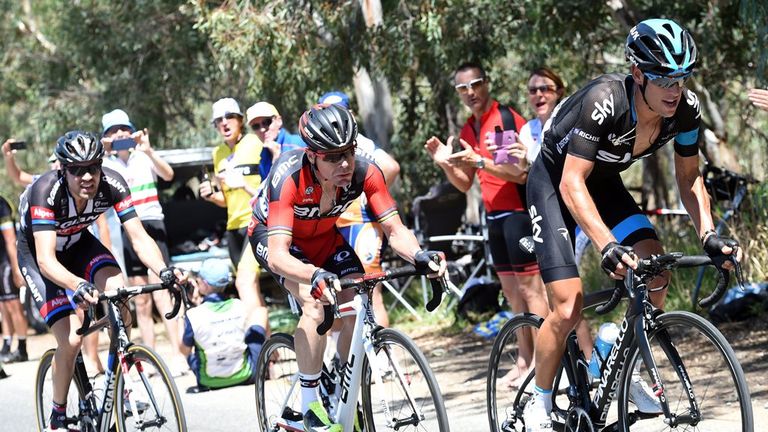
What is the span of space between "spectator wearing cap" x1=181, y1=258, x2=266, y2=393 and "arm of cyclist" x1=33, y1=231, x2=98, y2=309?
8.91 ft

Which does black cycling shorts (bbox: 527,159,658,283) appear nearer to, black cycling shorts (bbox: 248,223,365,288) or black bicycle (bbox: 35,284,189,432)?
black cycling shorts (bbox: 248,223,365,288)

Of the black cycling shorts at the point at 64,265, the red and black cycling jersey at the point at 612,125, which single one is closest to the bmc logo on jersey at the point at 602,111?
the red and black cycling jersey at the point at 612,125

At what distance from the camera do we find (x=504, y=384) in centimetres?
626

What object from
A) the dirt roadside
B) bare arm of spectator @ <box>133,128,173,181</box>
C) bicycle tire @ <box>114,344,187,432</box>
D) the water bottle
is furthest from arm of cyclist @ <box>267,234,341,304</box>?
bare arm of spectator @ <box>133,128,173,181</box>

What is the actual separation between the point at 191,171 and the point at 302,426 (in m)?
10.4

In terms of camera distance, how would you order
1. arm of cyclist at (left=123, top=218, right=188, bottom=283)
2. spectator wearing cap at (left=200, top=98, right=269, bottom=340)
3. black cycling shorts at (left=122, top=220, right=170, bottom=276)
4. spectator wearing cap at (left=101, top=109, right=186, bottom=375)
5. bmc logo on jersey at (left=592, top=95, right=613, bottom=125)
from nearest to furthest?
bmc logo on jersey at (left=592, top=95, right=613, bottom=125)
arm of cyclist at (left=123, top=218, right=188, bottom=283)
spectator wearing cap at (left=200, top=98, right=269, bottom=340)
spectator wearing cap at (left=101, top=109, right=186, bottom=375)
black cycling shorts at (left=122, top=220, right=170, bottom=276)

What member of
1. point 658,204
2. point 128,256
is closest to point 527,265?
point 128,256

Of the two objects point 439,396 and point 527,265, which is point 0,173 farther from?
point 439,396

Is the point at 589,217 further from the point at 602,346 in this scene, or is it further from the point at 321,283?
the point at 321,283

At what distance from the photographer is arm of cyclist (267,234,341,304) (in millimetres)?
5465

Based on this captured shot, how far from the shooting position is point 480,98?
28.1 feet

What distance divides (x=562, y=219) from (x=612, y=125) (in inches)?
23.5

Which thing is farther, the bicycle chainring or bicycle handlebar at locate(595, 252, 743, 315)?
the bicycle chainring

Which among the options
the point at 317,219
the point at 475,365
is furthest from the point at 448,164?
the point at 475,365
